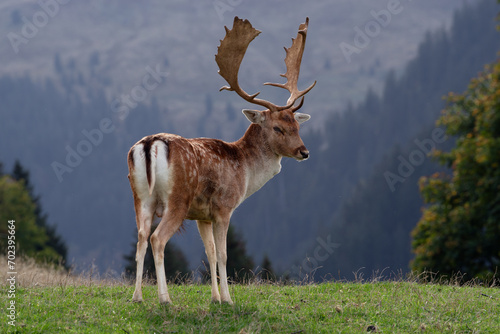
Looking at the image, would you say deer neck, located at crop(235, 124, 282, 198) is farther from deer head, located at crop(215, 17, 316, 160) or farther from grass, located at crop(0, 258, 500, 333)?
grass, located at crop(0, 258, 500, 333)

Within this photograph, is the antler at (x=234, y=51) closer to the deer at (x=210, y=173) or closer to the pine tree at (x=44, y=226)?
the deer at (x=210, y=173)

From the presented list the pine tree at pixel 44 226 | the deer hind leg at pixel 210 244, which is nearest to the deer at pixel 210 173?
the deer hind leg at pixel 210 244

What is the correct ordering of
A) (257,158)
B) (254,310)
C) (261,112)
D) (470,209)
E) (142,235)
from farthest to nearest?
(470,209) < (261,112) < (257,158) < (254,310) < (142,235)

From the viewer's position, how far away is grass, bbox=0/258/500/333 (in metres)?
7.36

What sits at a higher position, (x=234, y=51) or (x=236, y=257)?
(x=234, y=51)

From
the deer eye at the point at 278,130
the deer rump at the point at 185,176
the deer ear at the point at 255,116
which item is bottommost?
the deer rump at the point at 185,176

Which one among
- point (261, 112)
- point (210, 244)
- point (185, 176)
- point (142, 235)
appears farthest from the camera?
point (261, 112)

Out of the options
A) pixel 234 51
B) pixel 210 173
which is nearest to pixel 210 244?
pixel 210 173

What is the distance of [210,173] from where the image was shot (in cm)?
860

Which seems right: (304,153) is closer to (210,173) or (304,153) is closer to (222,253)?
Result: (210,173)

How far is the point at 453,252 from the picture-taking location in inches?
894

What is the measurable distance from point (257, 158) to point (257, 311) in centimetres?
247

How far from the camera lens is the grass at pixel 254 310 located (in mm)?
7359

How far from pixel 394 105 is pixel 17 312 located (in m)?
198
